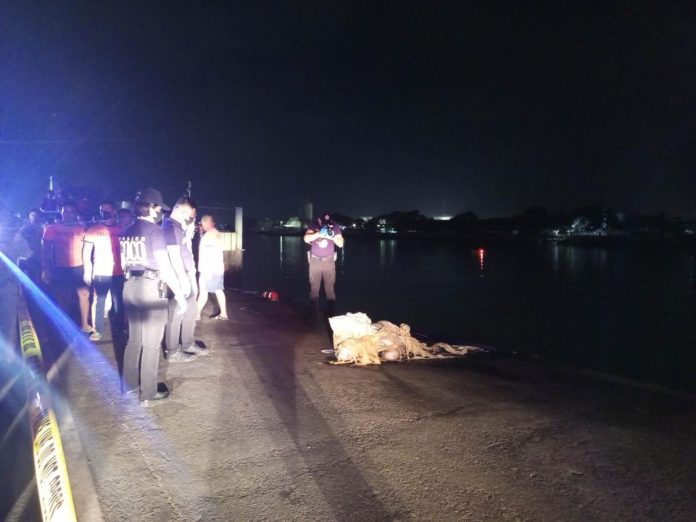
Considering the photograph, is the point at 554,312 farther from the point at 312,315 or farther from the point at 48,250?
the point at 48,250

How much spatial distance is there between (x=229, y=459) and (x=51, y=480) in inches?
46.5

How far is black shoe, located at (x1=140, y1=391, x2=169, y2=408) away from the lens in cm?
445

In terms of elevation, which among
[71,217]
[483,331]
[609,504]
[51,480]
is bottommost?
[483,331]

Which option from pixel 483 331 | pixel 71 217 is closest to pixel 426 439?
pixel 71 217

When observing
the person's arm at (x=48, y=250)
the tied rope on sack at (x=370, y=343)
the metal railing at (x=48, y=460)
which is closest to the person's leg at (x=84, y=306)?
the person's arm at (x=48, y=250)

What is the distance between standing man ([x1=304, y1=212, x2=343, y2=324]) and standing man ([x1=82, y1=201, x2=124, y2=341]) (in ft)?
10.1

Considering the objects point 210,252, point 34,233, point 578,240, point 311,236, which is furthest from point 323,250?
point 578,240

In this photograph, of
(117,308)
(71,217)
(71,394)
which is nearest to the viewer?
(71,394)

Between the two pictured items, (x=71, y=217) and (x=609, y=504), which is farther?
(x=71, y=217)

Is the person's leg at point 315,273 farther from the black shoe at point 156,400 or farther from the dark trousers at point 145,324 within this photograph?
the dark trousers at point 145,324

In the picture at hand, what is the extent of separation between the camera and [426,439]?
12.8 ft

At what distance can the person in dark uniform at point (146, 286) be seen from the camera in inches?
166

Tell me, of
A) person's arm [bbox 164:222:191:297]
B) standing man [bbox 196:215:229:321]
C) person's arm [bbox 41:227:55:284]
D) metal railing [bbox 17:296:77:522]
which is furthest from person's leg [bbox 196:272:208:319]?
metal railing [bbox 17:296:77:522]

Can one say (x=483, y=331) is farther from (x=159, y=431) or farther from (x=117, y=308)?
(x=159, y=431)
